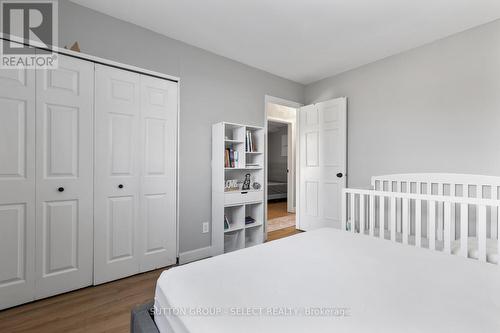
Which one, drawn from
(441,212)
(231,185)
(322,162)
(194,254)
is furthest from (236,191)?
(441,212)

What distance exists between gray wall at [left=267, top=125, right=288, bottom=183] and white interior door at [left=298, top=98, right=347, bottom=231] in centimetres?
389

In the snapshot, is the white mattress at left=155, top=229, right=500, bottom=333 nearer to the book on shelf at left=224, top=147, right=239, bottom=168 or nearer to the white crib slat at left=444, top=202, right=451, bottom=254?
the white crib slat at left=444, top=202, right=451, bottom=254

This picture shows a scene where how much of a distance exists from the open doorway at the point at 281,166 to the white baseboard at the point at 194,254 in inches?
47.5

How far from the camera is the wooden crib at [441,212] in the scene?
1.59m

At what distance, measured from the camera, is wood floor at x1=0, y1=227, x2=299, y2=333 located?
1586 millimetres

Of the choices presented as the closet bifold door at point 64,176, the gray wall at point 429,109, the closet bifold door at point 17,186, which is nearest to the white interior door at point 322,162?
the gray wall at point 429,109

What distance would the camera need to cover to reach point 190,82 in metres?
2.80

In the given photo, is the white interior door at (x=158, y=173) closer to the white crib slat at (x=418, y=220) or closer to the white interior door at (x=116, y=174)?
the white interior door at (x=116, y=174)

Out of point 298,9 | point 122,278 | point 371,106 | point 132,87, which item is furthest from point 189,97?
point 371,106

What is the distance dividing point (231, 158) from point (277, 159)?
527 cm

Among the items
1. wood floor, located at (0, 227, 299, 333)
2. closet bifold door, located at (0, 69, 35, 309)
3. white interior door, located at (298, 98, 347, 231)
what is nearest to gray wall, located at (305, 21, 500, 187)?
white interior door, located at (298, 98, 347, 231)

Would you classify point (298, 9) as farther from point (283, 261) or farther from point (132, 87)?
point (283, 261)

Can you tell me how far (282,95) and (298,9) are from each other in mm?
1705

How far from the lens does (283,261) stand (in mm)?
1230
